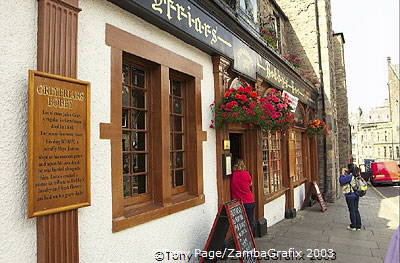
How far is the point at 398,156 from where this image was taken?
177 feet

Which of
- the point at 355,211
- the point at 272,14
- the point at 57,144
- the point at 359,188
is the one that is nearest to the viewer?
the point at 57,144

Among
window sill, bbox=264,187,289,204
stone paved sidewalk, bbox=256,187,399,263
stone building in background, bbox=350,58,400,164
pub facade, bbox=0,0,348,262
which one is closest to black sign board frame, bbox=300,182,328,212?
stone paved sidewalk, bbox=256,187,399,263

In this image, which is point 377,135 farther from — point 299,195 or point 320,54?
point 299,195

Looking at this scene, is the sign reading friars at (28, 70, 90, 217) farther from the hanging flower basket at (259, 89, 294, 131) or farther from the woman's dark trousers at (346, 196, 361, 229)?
the woman's dark trousers at (346, 196, 361, 229)

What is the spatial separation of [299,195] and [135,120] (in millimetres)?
8069

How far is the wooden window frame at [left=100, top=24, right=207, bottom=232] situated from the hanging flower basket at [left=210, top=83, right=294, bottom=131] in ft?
1.50

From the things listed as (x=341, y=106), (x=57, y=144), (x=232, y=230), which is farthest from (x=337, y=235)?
(x=341, y=106)

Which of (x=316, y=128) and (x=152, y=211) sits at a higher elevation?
(x=316, y=128)

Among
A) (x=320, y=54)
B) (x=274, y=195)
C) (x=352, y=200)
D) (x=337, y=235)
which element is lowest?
(x=337, y=235)

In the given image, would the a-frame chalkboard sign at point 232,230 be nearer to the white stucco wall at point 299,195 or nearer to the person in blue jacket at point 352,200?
the person in blue jacket at point 352,200

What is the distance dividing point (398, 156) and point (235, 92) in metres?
60.3

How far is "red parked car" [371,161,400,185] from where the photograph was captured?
62.5 feet

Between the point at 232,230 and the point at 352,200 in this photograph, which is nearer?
the point at 232,230

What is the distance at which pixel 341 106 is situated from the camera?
60.0ft
